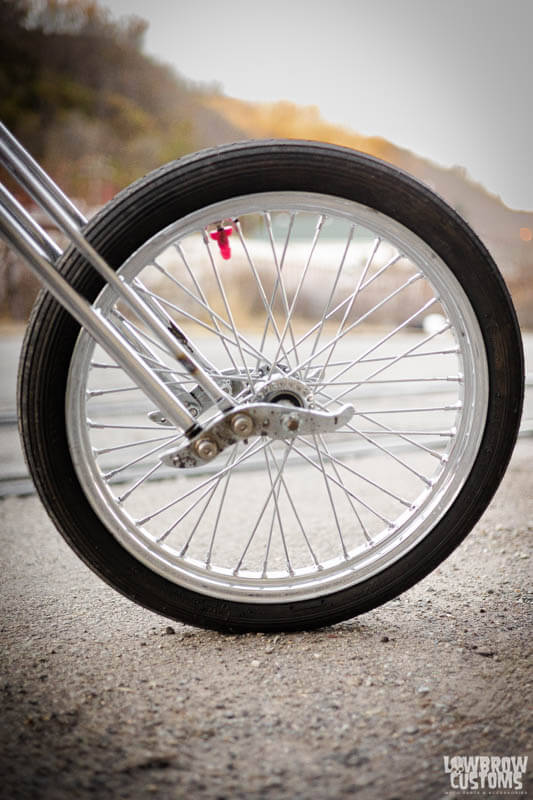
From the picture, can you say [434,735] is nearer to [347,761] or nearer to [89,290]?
[347,761]

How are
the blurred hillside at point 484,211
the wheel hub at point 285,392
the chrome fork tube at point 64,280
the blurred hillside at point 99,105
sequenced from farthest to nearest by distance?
the blurred hillside at point 99,105 < the blurred hillside at point 484,211 < the wheel hub at point 285,392 < the chrome fork tube at point 64,280

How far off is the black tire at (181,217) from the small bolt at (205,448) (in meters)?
0.20

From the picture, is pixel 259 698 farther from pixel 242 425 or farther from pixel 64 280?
pixel 64 280

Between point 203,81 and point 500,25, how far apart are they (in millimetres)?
3194

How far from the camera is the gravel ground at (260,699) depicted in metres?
0.77

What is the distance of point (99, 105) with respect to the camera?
6.45 metres

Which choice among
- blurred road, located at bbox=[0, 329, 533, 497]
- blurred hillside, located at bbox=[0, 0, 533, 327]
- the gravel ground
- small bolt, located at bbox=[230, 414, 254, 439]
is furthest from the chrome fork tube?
blurred hillside, located at bbox=[0, 0, 533, 327]

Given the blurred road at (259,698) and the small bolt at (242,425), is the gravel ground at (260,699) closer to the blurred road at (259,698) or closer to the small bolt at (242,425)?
the blurred road at (259,698)

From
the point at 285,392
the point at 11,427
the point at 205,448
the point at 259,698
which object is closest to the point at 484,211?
the point at 11,427

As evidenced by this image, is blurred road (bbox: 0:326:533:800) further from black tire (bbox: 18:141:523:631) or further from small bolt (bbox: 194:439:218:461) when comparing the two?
small bolt (bbox: 194:439:218:461)

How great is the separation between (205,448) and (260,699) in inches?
14.8

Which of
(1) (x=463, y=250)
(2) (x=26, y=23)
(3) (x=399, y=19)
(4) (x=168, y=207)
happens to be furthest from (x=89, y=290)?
(2) (x=26, y=23)

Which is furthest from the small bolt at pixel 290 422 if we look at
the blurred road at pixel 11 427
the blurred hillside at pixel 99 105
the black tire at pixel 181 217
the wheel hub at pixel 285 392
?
the blurred hillside at pixel 99 105

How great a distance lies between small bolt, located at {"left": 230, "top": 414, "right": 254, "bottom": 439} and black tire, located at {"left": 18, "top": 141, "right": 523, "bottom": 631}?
26cm
